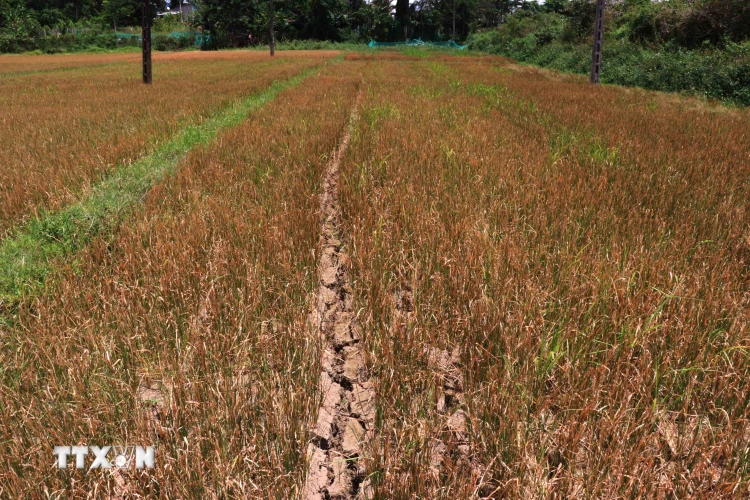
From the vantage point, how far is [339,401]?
183 centimetres

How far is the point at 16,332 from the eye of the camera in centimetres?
217

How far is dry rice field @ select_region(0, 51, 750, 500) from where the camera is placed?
4.58 feet

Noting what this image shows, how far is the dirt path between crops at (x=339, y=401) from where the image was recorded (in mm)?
1456

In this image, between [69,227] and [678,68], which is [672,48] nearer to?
[678,68]

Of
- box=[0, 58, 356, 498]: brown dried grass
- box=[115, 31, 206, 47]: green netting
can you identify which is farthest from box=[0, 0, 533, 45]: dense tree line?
box=[0, 58, 356, 498]: brown dried grass

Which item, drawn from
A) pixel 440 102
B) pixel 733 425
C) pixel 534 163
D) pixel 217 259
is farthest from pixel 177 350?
pixel 440 102

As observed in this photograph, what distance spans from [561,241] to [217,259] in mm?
2323

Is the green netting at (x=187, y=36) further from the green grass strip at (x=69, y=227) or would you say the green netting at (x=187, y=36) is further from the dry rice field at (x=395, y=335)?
the dry rice field at (x=395, y=335)

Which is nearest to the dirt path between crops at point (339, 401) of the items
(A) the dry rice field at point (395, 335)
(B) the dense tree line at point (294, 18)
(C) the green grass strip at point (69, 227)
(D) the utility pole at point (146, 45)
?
(A) the dry rice field at point (395, 335)

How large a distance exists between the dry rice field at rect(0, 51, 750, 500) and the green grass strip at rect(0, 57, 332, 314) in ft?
0.28

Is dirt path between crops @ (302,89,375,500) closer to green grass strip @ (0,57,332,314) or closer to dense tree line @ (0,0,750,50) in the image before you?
green grass strip @ (0,57,332,314)

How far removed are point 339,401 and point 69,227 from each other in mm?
2910

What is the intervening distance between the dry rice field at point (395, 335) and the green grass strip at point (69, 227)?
8 cm

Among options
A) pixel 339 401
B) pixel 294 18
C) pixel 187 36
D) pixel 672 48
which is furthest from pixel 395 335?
pixel 187 36
